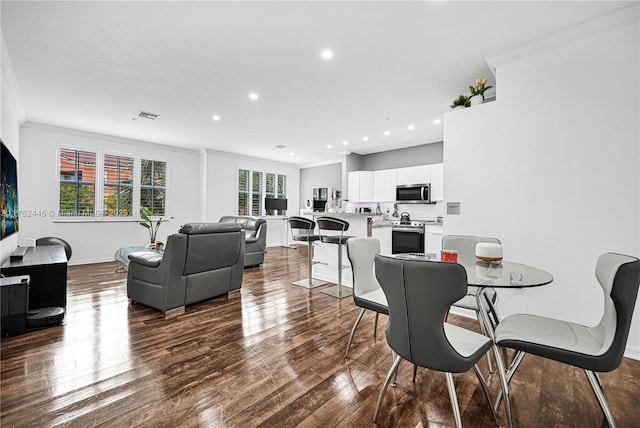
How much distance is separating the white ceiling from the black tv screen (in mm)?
3694

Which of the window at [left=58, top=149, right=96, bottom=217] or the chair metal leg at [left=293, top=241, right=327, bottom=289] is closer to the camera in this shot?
the chair metal leg at [left=293, top=241, right=327, bottom=289]

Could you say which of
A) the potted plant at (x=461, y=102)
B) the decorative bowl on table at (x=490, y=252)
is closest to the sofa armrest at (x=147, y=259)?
the decorative bowl on table at (x=490, y=252)

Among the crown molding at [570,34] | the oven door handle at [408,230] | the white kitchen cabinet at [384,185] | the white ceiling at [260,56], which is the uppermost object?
the white ceiling at [260,56]

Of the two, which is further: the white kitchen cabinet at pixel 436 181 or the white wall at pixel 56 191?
the white kitchen cabinet at pixel 436 181

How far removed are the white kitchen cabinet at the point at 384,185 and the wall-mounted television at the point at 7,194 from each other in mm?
6556

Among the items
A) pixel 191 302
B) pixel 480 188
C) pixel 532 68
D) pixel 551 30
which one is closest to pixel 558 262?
pixel 480 188

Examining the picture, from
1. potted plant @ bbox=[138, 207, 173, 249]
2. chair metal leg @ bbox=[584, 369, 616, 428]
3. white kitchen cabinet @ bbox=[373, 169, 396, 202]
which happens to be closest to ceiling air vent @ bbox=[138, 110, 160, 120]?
potted plant @ bbox=[138, 207, 173, 249]

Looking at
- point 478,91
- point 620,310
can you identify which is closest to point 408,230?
point 478,91

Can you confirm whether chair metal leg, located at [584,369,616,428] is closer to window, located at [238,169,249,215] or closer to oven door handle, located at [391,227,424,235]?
oven door handle, located at [391,227,424,235]

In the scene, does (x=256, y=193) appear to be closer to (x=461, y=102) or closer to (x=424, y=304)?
(x=461, y=102)

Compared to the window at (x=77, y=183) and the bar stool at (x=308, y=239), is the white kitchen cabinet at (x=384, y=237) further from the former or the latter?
the window at (x=77, y=183)

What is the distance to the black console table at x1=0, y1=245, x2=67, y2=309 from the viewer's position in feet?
9.76

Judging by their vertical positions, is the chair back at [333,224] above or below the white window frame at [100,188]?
below

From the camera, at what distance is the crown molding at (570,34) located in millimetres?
2254
